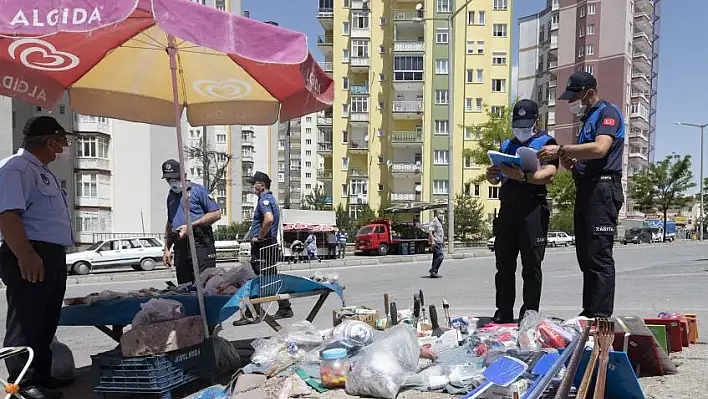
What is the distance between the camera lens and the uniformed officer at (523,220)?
467 centimetres

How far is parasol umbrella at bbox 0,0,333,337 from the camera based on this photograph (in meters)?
3.14

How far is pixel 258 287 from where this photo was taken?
14.5 ft

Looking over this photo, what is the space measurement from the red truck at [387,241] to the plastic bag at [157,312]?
29216 mm

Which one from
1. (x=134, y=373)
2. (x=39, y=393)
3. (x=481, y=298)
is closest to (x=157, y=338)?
(x=134, y=373)

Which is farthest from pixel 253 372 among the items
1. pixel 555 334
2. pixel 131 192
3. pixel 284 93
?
pixel 131 192

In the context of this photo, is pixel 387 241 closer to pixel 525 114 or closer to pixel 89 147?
pixel 89 147

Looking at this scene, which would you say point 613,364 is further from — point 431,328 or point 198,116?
point 198,116

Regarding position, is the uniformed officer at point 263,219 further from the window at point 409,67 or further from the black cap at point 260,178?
the window at point 409,67

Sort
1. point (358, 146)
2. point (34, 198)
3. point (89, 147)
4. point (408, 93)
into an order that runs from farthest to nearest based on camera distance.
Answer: point (358, 146) < point (408, 93) < point (89, 147) < point (34, 198)

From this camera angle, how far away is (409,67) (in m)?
58.2

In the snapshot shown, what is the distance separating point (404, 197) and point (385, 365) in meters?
56.0

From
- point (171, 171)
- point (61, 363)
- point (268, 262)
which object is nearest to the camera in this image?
point (61, 363)

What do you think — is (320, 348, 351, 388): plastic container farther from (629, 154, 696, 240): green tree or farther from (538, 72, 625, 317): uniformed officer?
(629, 154, 696, 240): green tree

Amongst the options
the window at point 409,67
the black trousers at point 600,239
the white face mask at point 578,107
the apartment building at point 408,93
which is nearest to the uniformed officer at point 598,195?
the black trousers at point 600,239
